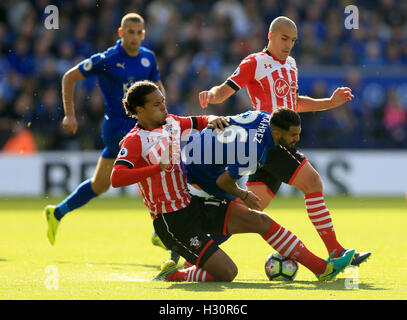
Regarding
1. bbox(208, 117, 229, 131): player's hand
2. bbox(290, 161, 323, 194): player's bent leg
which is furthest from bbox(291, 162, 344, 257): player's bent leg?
bbox(208, 117, 229, 131): player's hand

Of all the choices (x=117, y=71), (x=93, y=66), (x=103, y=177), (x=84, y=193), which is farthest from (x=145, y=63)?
(x=84, y=193)

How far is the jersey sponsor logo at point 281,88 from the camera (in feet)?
22.7

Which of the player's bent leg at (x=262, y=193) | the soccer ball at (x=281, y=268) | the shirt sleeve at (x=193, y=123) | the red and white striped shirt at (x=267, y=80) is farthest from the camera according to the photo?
the red and white striped shirt at (x=267, y=80)

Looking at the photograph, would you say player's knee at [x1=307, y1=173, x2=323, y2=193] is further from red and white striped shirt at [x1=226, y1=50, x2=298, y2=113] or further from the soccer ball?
red and white striped shirt at [x1=226, y1=50, x2=298, y2=113]

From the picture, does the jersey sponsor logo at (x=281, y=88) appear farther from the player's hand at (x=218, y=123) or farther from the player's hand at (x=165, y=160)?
the player's hand at (x=165, y=160)

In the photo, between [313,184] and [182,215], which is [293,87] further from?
[182,215]

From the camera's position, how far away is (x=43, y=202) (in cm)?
1430

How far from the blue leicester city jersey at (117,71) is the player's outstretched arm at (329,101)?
1.86 meters

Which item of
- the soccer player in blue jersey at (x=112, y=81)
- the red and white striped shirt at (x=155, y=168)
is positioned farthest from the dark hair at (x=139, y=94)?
the soccer player in blue jersey at (x=112, y=81)

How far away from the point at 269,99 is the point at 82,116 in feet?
29.1

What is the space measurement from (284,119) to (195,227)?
1028 mm

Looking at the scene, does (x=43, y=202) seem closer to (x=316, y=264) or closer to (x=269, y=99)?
(x=269, y=99)

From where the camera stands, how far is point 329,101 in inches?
278

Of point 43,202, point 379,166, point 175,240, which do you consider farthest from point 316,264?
point 379,166
